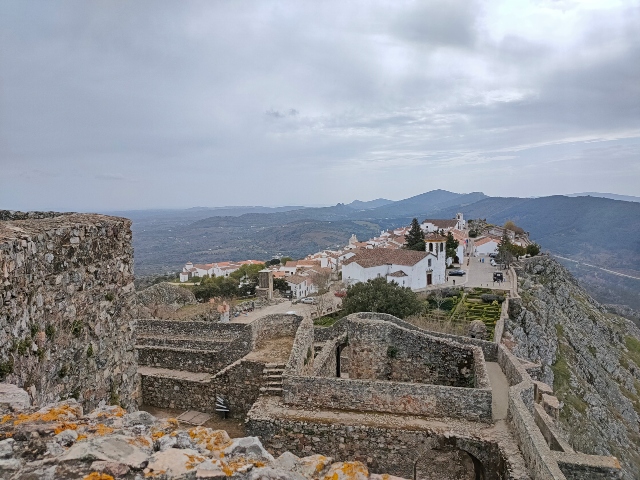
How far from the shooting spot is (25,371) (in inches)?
149

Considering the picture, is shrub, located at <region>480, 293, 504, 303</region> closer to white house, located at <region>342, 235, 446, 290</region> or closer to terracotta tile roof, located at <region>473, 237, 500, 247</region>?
white house, located at <region>342, 235, 446, 290</region>

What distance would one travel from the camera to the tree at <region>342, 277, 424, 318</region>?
96.3 feet

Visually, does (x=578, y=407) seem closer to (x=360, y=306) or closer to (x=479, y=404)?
(x=360, y=306)

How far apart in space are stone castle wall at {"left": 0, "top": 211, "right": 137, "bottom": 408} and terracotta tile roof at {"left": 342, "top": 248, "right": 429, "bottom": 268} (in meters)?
46.0

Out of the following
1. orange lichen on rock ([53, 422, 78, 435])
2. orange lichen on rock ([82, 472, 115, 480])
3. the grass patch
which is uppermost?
orange lichen on rock ([53, 422, 78, 435])

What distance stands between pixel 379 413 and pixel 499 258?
57.5m

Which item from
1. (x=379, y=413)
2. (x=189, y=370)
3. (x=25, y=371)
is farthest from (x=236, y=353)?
(x=25, y=371)

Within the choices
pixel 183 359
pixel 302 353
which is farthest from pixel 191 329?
pixel 302 353

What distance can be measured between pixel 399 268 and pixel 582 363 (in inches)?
781

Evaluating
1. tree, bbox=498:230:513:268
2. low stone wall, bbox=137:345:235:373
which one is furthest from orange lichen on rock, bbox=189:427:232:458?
tree, bbox=498:230:513:268

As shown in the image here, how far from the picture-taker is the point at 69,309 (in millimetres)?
4375

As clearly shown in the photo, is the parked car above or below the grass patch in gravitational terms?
above

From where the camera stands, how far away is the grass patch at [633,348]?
49006 mm

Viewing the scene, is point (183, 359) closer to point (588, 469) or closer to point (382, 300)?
point (588, 469)
